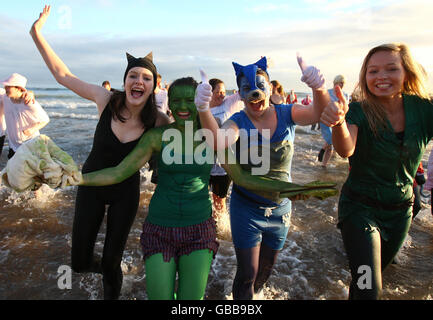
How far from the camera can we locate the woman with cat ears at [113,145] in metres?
2.79

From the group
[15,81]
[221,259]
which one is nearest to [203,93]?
[221,259]

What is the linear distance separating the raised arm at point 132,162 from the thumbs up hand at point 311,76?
1.20 meters

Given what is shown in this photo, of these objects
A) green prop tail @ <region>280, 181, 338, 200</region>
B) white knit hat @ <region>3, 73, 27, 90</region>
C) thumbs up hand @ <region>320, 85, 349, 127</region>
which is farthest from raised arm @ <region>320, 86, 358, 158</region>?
white knit hat @ <region>3, 73, 27, 90</region>

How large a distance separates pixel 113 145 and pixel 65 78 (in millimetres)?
807

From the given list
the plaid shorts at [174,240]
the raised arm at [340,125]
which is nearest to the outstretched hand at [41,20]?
the plaid shorts at [174,240]

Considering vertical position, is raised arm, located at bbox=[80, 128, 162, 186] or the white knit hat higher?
the white knit hat

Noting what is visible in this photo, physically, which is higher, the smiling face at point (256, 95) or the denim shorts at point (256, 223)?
the smiling face at point (256, 95)

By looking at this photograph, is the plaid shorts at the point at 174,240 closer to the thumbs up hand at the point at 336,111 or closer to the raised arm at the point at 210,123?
the raised arm at the point at 210,123

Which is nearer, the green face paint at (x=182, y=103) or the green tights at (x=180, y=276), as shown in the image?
the green tights at (x=180, y=276)

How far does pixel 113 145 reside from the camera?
2760mm

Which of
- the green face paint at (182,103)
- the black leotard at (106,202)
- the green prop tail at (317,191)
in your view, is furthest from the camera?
the black leotard at (106,202)

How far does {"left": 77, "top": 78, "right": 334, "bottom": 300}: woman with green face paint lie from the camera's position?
2.36m

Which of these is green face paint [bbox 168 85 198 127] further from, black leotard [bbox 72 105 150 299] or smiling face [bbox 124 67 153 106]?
black leotard [bbox 72 105 150 299]
